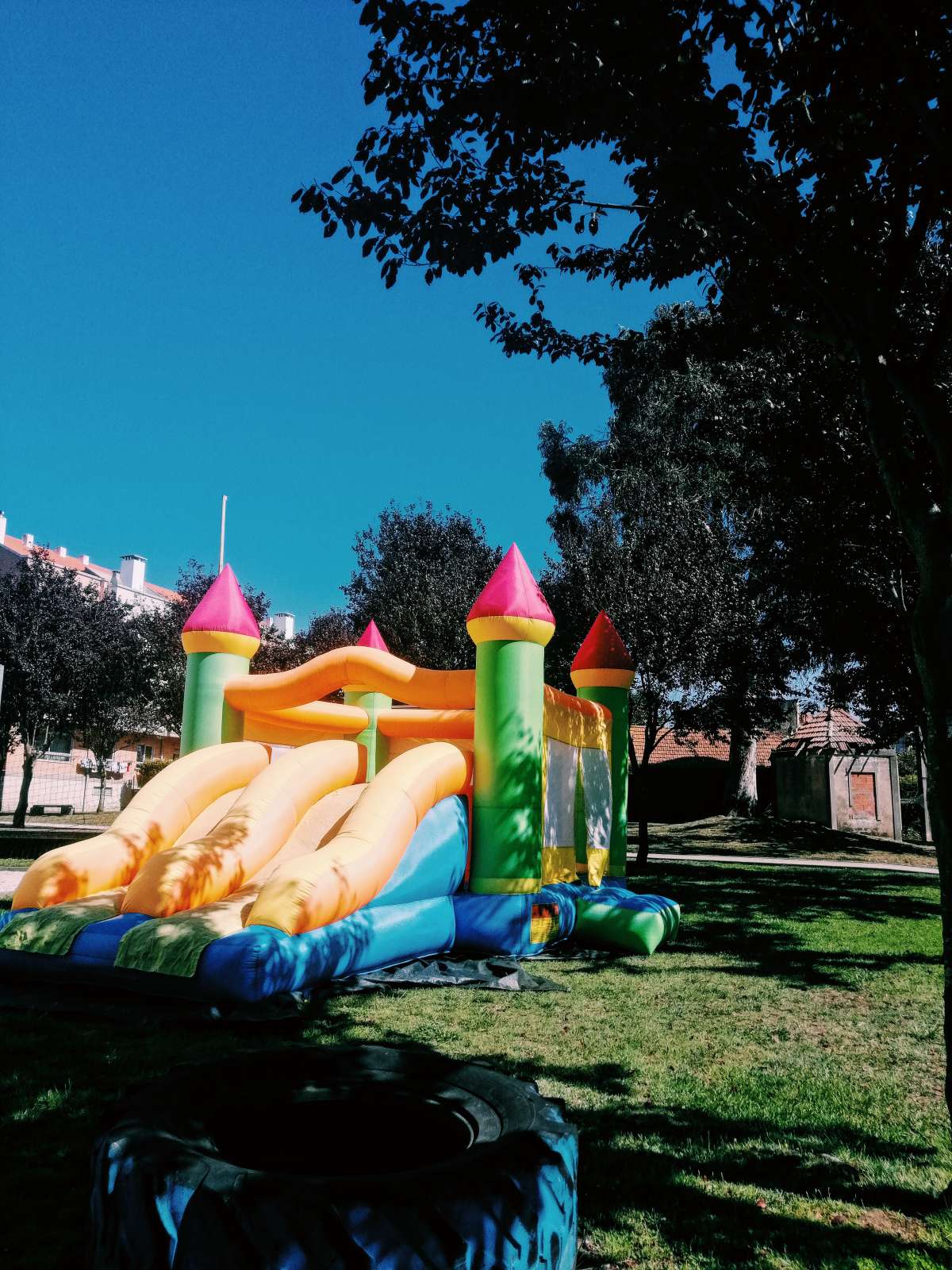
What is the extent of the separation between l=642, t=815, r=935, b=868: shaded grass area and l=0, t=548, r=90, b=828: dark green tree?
15.4m

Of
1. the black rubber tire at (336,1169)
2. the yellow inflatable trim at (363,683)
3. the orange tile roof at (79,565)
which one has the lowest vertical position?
the black rubber tire at (336,1169)

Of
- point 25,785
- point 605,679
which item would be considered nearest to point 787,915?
point 605,679

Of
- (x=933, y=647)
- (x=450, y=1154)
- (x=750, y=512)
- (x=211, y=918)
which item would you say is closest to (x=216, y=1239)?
(x=450, y=1154)

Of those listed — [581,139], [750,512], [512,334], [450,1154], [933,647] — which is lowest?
[450,1154]

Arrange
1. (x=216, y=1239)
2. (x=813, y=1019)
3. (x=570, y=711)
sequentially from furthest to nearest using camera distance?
(x=570, y=711) → (x=813, y=1019) → (x=216, y=1239)

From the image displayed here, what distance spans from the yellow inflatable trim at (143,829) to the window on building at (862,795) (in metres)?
20.8

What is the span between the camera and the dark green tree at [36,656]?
21.9 m

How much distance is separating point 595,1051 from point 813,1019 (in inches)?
80.5

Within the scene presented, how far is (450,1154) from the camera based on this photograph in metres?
2.59

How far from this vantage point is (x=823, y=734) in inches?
1100

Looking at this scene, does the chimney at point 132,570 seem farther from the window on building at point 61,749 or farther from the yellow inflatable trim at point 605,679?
the yellow inflatable trim at point 605,679

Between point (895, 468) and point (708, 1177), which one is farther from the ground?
point (895, 468)

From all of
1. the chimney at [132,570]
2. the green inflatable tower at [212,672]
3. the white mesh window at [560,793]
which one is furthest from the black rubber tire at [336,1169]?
the chimney at [132,570]

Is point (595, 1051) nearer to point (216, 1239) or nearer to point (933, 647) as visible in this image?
point (933, 647)
